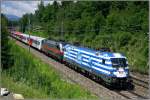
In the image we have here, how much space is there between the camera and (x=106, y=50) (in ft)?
84.7

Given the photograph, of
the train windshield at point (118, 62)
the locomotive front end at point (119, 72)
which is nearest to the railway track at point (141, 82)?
the locomotive front end at point (119, 72)

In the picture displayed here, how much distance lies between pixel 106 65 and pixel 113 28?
991 inches

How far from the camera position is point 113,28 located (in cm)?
4878

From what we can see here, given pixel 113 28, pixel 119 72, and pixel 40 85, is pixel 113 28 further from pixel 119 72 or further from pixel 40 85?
pixel 40 85

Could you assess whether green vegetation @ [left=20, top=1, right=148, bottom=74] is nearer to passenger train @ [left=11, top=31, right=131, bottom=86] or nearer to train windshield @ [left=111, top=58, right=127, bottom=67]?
passenger train @ [left=11, top=31, right=131, bottom=86]

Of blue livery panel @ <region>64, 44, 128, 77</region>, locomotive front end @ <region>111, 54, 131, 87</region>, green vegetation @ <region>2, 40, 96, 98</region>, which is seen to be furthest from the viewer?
A: blue livery panel @ <region>64, 44, 128, 77</region>

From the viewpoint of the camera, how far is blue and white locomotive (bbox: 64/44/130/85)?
77.2ft

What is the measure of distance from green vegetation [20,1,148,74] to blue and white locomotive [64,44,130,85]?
152 cm

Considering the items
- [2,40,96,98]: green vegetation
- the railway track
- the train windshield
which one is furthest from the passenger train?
[2,40,96,98]: green vegetation

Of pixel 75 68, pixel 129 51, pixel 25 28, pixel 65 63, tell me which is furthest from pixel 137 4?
pixel 25 28

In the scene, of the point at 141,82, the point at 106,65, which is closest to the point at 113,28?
the point at 141,82

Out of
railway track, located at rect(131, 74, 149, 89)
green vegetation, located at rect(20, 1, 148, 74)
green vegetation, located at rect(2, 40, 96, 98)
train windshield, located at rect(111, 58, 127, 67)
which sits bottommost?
railway track, located at rect(131, 74, 149, 89)

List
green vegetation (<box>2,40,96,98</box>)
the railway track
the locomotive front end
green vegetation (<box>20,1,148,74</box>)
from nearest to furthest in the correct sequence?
green vegetation (<box>2,40,96,98</box>) → the locomotive front end → the railway track → green vegetation (<box>20,1,148,74</box>)

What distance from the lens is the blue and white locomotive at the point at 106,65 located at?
2353 centimetres
